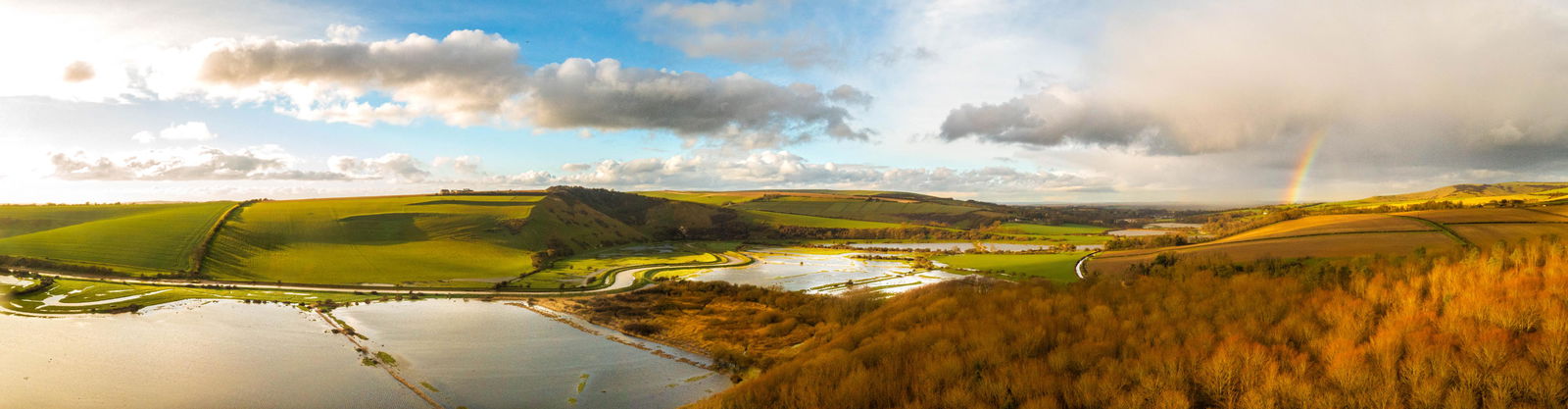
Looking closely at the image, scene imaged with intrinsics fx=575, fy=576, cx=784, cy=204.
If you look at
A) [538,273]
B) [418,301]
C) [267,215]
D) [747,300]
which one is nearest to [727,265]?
[538,273]

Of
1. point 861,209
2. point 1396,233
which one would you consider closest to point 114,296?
point 1396,233

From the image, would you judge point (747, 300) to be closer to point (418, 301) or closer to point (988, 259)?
point (418, 301)

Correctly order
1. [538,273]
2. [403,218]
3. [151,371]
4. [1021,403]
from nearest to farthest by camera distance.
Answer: [1021,403] < [151,371] < [538,273] < [403,218]

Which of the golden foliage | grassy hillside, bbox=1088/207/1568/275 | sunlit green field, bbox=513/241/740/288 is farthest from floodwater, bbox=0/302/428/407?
grassy hillside, bbox=1088/207/1568/275

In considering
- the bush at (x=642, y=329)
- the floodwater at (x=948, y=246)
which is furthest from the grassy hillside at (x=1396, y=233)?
the floodwater at (x=948, y=246)

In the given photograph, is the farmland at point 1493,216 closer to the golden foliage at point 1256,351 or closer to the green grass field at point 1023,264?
the green grass field at point 1023,264
